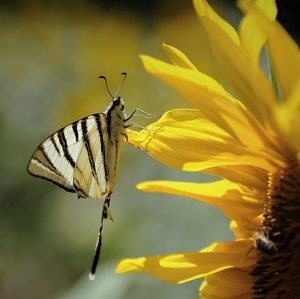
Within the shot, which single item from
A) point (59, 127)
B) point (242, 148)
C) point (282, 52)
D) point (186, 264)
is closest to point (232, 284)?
point (186, 264)

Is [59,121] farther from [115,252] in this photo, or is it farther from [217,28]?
[217,28]

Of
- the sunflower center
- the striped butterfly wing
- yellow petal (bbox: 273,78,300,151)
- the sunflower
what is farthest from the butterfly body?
yellow petal (bbox: 273,78,300,151)

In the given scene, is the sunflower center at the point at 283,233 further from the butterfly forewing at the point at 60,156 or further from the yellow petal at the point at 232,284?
the butterfly forewing at the point at 60,156

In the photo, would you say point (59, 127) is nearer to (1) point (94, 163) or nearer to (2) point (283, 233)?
(1) point (94, 163)

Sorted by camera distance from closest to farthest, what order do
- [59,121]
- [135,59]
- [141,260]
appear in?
[141,260] → [59,121] → [135,59]

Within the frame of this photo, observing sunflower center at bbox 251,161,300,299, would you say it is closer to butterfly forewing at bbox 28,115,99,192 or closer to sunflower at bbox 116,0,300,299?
sunflower at bbox 116,0,300,299

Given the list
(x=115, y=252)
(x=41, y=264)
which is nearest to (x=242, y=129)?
(x=115, y=252)
